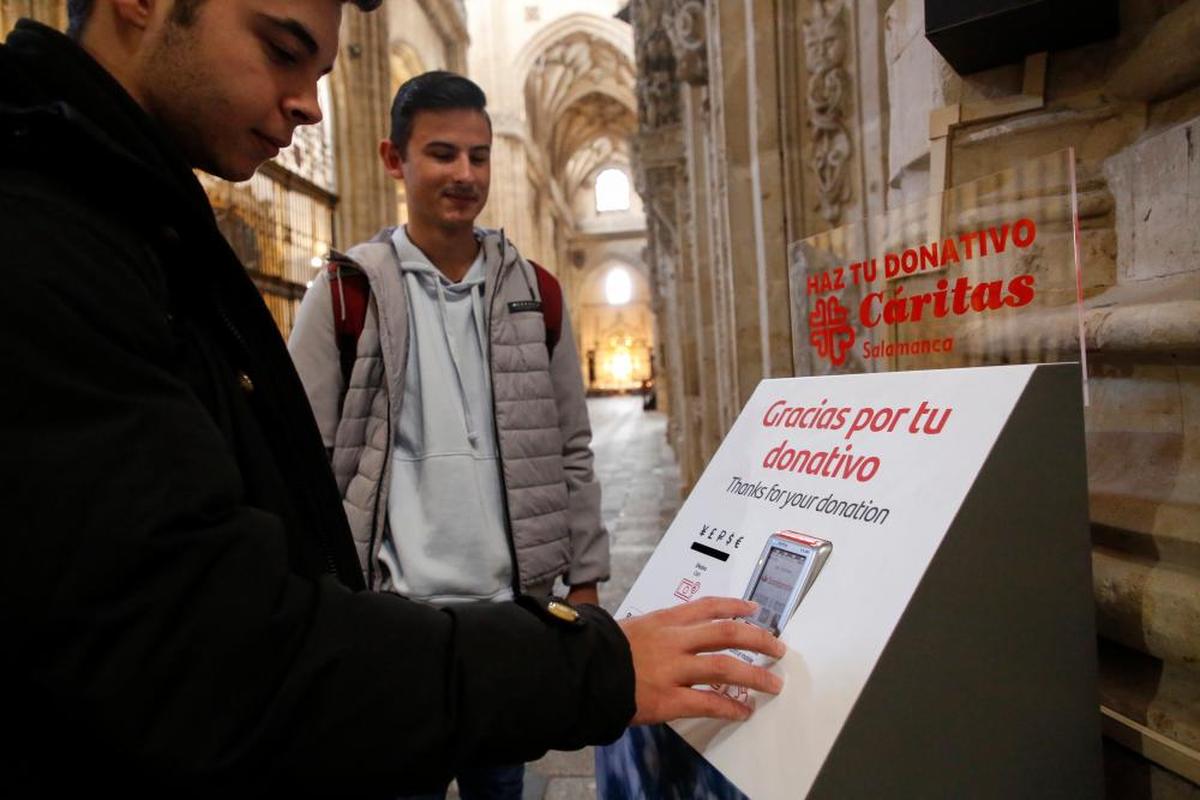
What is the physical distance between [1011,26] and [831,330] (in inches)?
22.2

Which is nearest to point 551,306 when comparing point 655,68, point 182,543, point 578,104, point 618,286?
point 182,543

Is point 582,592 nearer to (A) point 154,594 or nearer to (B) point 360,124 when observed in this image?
(A) point 154,594

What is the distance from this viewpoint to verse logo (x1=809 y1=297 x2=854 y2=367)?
48.5 inches

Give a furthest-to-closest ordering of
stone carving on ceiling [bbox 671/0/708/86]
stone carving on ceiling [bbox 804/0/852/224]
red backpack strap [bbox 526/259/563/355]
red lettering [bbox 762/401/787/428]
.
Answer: stone carving on ceiling [bbox 671/0/708/86]
stone carving on ceiling [bbox 804/0/852/224]
red backpack strap [bbox 526/259/563/355]
red lettering [bbox 762/401/787/428]

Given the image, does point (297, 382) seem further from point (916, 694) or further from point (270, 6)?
point (916, 694)

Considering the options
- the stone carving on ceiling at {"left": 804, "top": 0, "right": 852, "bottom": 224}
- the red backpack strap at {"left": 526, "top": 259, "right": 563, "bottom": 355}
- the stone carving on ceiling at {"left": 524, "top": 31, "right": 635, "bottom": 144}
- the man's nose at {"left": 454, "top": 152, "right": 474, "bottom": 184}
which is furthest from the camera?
the stone carving on ceiling at {"left": 524, "top": 31, "right": 635, "bottom": 144}

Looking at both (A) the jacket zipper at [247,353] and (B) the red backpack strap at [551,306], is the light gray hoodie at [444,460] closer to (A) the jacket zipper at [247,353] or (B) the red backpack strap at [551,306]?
(B) the red backpack strap at [551,306]

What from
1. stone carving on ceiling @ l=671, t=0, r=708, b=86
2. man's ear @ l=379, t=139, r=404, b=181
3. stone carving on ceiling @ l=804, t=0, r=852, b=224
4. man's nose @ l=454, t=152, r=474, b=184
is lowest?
man's nose @ l=454, t=152, r=474, b=184

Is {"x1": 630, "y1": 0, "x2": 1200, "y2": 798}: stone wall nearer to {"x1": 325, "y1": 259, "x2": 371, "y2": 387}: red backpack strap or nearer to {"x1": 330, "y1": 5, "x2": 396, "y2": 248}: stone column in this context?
{"x1": 325, "y1": 259, "x2": 371, "y2": 387}: red backpack strap

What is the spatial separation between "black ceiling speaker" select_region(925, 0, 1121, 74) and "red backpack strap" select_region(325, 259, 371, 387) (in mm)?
1135

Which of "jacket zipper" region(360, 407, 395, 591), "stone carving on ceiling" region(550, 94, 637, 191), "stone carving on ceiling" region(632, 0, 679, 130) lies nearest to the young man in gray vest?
"jacket zipper" region(360, 407, 395, 591)

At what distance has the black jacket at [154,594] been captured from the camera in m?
0.47

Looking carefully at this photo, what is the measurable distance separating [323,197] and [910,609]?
485 inches

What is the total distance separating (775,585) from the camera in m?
0.81
